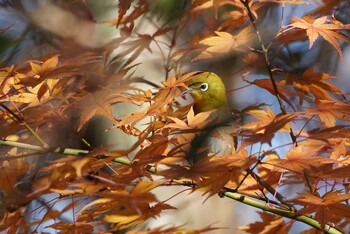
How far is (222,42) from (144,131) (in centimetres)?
26

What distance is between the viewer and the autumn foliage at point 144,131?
3.03 ft

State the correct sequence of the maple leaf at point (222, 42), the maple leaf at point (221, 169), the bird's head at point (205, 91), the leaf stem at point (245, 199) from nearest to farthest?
the maple leaf at point (221, 169) → the leaf stem at point (245, 199) → the maple leaf at point (222, 42) → the bird's head at point (205, 91)

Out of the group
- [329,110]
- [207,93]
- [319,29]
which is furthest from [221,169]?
[207,93]

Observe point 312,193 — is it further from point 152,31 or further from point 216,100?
point 152,31

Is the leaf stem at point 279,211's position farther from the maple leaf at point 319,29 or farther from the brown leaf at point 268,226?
the maple leaf at point 319,29

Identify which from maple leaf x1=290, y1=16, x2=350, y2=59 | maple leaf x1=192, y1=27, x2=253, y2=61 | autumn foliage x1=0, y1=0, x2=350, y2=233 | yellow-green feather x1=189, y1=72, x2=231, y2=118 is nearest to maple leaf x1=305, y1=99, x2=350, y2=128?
autumn foliage x1=0, y1=0, x2=350, y2=233

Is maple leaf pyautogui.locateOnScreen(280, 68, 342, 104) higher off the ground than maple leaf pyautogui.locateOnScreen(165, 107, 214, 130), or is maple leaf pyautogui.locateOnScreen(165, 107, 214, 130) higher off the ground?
maple leaf pyautogui.locateOnScreen(165, 107, 214, 130)

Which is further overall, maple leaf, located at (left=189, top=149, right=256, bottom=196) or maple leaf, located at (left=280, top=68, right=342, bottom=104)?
maple leaf, located at (left=280, top=68, right=342, bottom=104)

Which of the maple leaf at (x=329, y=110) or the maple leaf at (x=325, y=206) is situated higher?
the maple leaf at (x=329, y=110)

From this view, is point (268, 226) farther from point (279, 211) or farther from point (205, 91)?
point (205, 91)

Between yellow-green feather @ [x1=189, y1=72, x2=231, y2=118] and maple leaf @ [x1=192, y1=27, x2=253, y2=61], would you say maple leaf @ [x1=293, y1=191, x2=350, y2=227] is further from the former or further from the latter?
yellow-green feather @ [x1=189, y1=72, x2=231, y2=118]

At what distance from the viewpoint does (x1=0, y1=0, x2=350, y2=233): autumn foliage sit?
3.03 ft

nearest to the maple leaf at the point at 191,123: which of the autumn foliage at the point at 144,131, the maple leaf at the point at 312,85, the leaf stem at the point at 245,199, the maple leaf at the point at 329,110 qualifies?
the autumn foliage at the point at 144,131

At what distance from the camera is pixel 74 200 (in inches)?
42.3
